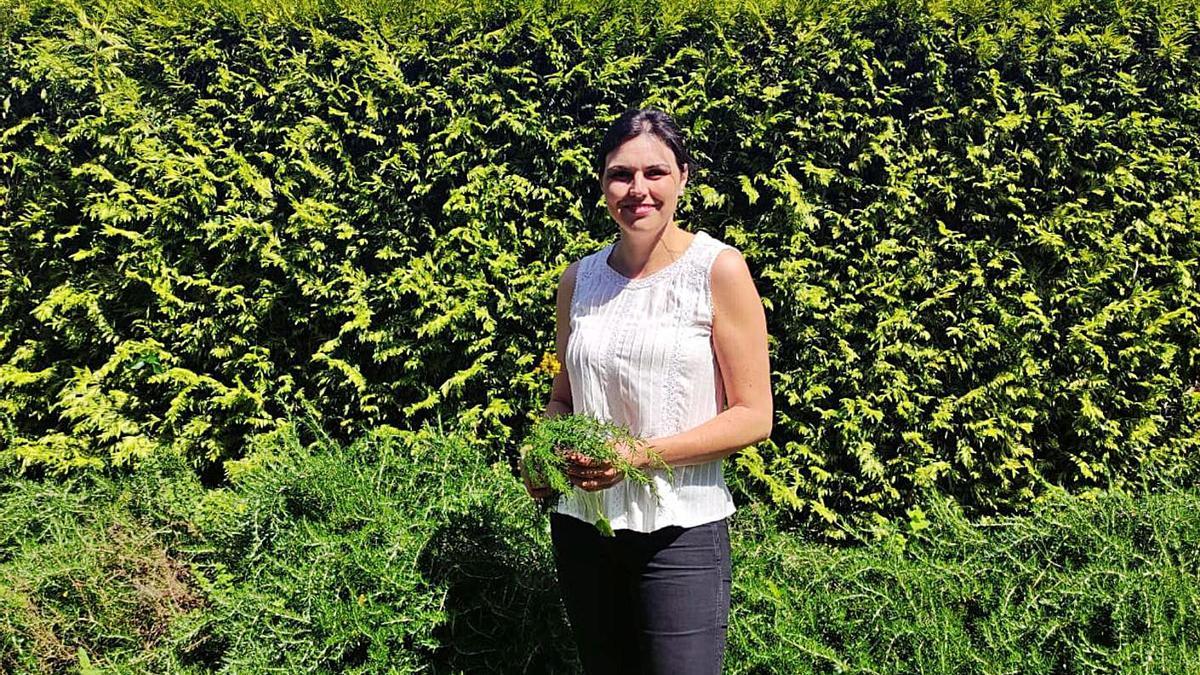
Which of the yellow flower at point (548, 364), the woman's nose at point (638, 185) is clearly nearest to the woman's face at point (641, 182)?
the woman's nose at point (638, 185)

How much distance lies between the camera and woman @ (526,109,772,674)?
6.70 ft

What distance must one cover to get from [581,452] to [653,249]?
54cm

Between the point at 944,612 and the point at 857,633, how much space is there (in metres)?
0.33

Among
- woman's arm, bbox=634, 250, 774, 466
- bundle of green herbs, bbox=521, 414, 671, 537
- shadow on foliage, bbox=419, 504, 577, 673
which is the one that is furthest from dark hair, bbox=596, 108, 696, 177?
shadow on foliage, bbox=419, 504, 577, 673

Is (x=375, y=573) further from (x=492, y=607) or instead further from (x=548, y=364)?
(x=548, y=364)

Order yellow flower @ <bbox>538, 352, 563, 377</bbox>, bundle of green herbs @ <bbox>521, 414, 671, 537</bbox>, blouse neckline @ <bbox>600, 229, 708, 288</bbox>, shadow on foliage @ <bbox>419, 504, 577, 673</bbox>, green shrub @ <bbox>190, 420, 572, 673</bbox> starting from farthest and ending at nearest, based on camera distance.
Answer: yellow flower @ <bbox>538, 352, 563, 377</bbox> < shadow on foliage @ <bbox>419, 504, 577, 673</bbox> < green shrub @ <bbox>190, 420, 572, 673</bbox> < blouse neckline @ <bbox>600, 229, 708, 288</bbox> < bundle of green herbs @ <bbox>521, 414, 671, 537</bbox>

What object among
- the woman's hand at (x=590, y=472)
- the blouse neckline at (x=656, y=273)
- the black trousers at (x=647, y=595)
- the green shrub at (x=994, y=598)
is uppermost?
the blouse neckline at (x=656, y=273)

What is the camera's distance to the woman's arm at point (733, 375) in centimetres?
202

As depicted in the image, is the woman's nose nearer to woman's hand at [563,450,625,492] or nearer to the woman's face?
the woman's face

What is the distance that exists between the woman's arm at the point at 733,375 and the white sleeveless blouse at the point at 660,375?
0.03 meters

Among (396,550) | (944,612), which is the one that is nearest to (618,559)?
(396,550)

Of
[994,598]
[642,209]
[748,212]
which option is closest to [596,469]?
[642,209]

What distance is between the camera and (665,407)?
2084 millimetres

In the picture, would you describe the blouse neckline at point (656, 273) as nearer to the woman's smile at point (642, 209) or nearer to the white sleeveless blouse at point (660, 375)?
the white sleeveless blouse at point (660, 375)
